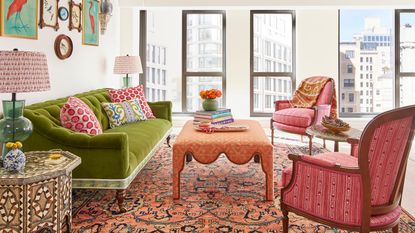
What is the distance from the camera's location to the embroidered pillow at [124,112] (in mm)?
4152

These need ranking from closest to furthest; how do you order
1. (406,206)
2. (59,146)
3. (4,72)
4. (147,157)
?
(4,72) < (59,146) < (406,206) < (147,157)

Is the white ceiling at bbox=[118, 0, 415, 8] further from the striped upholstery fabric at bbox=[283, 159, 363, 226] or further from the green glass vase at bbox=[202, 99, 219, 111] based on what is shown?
the striped upholstery fabric at bbox=[283, 159, 363, 226]

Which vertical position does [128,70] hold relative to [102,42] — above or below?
below

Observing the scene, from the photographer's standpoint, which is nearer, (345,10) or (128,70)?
(128,70)

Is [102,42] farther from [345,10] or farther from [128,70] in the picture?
[345,10]

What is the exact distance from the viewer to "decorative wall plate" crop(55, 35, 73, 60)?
397 centimetres

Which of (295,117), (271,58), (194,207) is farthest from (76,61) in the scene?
(271,58)

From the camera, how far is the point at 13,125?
2168 millimetres

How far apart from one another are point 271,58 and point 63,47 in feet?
14.5

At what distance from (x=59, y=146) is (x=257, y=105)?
5.21 meters

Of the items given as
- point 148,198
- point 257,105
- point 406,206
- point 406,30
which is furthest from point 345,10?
point 148,198

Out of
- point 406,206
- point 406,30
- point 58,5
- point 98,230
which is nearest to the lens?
point 98,230

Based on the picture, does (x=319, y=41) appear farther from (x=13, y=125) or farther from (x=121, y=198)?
(x=13, y=125)

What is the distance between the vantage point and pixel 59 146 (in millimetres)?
2660
